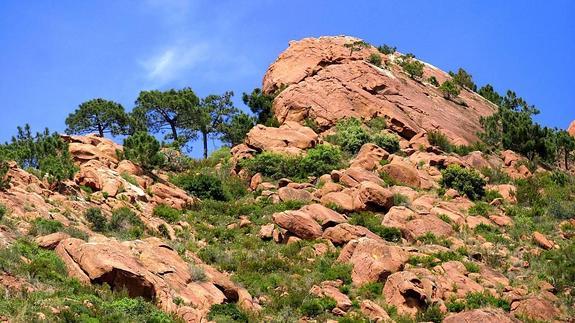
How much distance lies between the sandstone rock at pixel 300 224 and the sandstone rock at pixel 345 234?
1.55 ft

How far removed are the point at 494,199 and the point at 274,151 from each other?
12.7 m

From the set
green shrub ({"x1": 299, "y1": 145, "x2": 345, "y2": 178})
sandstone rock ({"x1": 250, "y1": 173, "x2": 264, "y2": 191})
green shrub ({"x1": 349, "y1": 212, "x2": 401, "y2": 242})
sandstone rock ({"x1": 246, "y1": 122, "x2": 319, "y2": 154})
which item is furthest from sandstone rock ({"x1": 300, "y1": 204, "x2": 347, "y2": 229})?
sandstone rock ({"x1": 246, "y1": 122, "x2": 319, "y2": 154})

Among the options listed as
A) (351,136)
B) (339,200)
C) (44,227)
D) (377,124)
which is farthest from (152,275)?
(377,124)

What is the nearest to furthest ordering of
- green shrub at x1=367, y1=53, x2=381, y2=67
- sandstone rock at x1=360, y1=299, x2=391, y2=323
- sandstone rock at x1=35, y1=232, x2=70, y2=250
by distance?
sandstone rock at x1=35, y1=232, x2=70, y2=250 < sandstone rock at x1=360, y1=299, x2=391, y2=323 < green shrub at x1=367, y1=53, x2=381, y2=67

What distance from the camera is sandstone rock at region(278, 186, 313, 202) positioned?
36344 mm

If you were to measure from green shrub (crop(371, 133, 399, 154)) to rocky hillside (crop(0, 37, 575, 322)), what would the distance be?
3.9 inches

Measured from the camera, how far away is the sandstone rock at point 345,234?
1208 inches

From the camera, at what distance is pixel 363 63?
52.5 m

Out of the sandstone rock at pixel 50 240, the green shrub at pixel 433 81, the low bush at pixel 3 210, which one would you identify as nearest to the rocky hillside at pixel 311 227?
the sandstone rock at pixel 50 240

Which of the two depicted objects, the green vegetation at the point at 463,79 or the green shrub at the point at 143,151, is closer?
the green shrub at the point at 143,151

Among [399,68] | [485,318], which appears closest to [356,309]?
[485,318]

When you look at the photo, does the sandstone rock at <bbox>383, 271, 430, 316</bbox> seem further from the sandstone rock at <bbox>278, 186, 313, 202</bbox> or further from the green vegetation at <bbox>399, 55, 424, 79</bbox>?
the green vegetation at <bbox>399, 55, 424, 79</bbox>

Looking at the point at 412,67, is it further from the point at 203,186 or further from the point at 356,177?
the point at 203,186

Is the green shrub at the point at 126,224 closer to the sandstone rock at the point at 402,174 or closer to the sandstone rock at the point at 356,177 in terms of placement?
the sandstone rock at the point at 356,177
